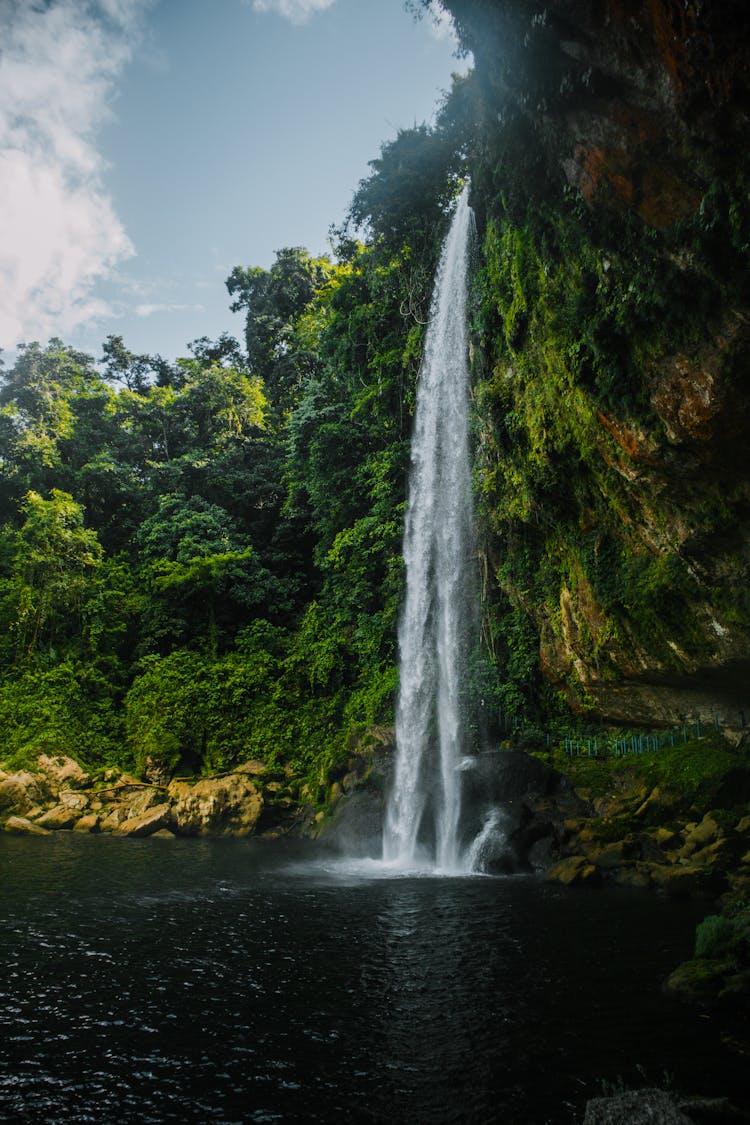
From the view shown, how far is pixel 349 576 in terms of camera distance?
71.7ft

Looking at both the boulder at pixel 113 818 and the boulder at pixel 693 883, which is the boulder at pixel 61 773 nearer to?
the boulder at pixel 113 818

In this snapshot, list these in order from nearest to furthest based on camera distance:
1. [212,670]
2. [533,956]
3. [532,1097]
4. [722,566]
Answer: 1. [532,1097]
2. [533,956]
3. [722,566]
4. [212,670]

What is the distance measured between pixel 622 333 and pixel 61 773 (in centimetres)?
1951

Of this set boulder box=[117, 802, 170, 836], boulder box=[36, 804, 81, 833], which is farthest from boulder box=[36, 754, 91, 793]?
boulder box=[117, 802, 170, 836]

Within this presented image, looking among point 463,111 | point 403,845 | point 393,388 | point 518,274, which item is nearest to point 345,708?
point 403,845

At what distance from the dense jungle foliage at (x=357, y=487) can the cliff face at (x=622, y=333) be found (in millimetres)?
67

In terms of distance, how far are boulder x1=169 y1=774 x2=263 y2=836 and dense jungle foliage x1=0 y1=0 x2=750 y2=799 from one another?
1412 mm

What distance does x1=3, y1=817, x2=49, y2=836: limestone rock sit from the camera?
17.4 meters

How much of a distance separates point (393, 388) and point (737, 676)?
13230 millimetres

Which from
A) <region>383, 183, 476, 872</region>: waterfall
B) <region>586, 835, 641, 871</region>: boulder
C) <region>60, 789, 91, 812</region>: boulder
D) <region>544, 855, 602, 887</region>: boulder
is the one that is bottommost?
<region>60, 789, 91, 812</region>: boulder

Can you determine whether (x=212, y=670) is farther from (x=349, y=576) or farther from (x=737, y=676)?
(x=737, y=676)

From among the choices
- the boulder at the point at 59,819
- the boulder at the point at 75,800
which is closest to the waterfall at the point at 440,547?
the boulder at the point at 59,819

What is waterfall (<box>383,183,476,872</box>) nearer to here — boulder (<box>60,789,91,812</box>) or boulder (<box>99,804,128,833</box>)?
boulder (<box>99,804,128,833</box>)

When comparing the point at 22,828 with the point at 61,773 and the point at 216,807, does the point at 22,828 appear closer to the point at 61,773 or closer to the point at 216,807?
A: the point at 61,773
